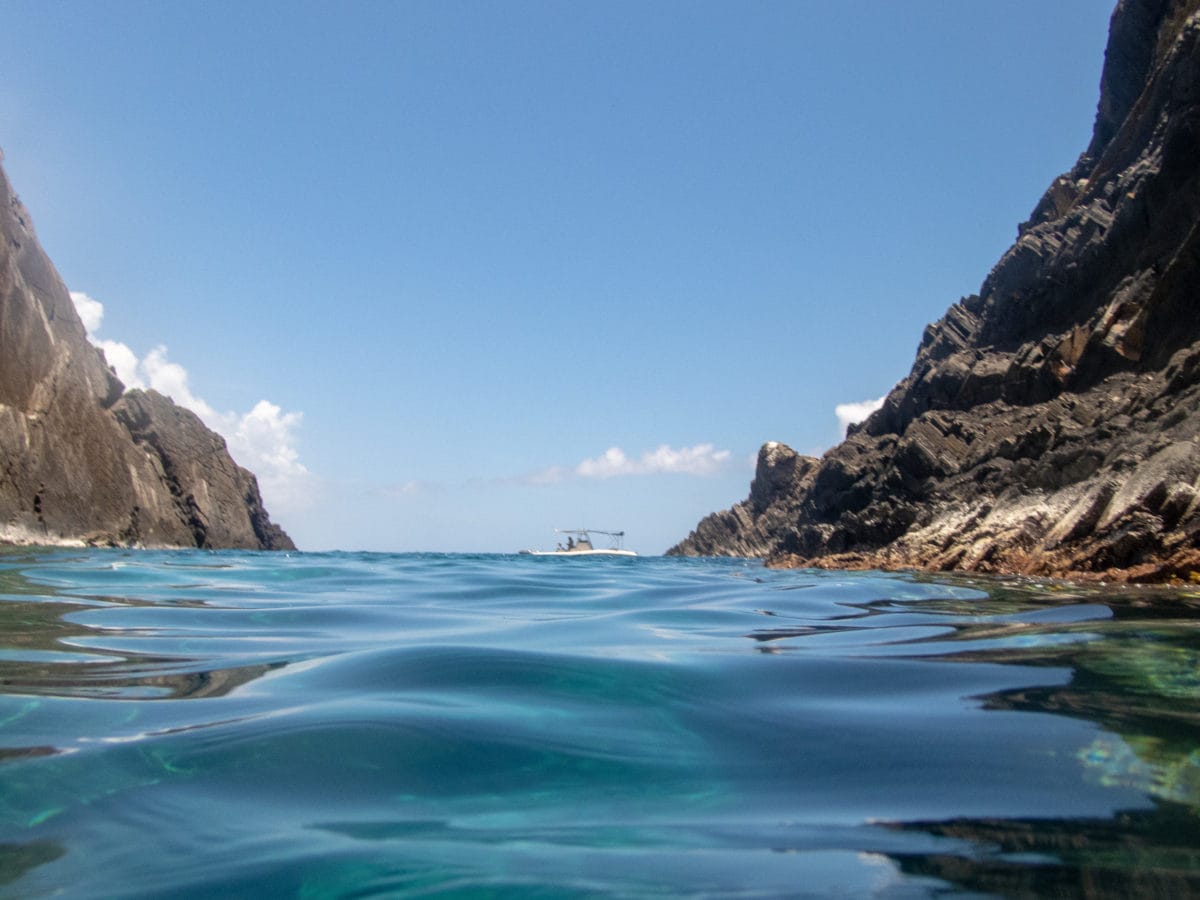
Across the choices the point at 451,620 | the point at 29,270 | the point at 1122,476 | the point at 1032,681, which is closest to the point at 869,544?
the point at 1122,476

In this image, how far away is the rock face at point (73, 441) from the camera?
30594 mm

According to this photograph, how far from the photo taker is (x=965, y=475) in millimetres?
21141

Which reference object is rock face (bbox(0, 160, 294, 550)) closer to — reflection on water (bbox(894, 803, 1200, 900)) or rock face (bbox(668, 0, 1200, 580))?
rock face (bbox(668, 0, 1200, 580))

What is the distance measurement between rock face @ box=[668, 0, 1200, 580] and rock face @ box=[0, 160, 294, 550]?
2958cm

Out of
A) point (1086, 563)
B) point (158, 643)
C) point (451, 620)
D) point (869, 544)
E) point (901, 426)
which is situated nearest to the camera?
point (158, 643)

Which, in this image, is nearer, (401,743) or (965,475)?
(401,743)

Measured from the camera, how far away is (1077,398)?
18.2 metres

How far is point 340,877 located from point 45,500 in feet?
121

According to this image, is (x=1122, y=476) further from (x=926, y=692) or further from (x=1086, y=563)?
(x=926, y=692)

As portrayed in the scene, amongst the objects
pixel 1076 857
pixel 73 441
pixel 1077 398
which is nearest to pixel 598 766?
pixel 1076 857

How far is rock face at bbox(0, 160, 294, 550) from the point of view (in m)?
30.6

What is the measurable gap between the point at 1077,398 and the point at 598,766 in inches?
767

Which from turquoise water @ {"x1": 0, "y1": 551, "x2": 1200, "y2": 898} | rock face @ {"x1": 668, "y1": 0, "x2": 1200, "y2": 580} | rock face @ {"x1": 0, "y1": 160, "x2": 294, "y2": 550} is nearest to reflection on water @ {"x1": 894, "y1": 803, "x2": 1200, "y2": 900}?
turquoise water @ {"x1": 0, "y1": 551, "x2": 1200, "y2": 898}

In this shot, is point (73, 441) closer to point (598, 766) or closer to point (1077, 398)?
point (1077, 398)
